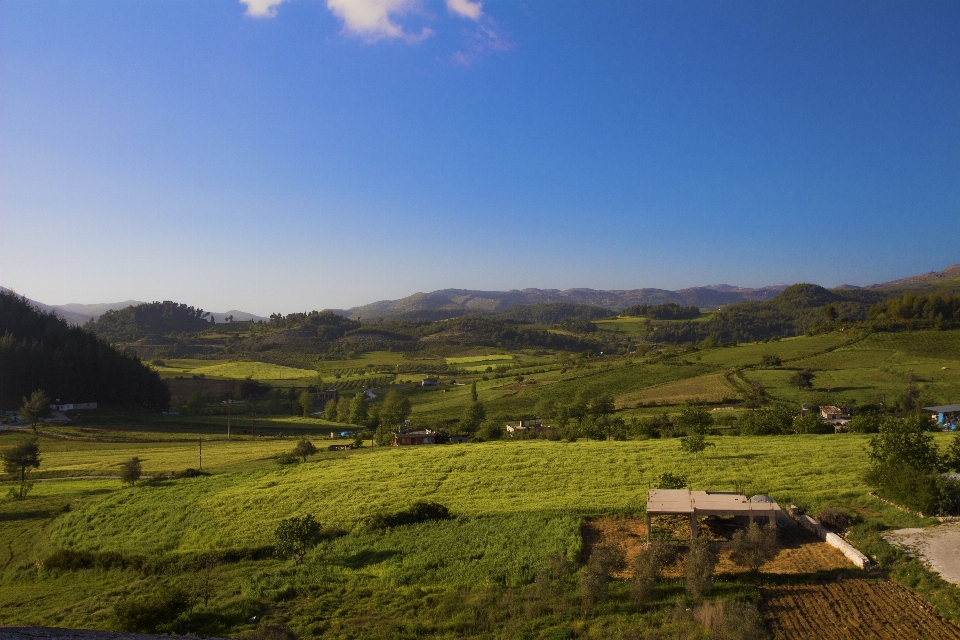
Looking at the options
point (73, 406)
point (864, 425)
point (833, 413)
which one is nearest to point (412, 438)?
point (864, 425)

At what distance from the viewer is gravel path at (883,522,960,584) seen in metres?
15.2

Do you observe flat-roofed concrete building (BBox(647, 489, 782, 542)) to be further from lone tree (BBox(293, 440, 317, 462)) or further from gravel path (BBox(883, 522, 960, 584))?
lone tree (BBox(293, 440, 317, 462))

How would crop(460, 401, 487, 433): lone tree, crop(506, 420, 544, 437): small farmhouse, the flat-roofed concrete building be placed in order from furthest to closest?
crop(460, 401, 487, 433): lone tree
crop(506, 420, 544, 437): small farmhouse
the flat-roofed concrete building

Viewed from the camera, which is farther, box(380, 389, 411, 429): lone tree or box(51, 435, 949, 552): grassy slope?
box(380, 389, 411, 429): lone tree

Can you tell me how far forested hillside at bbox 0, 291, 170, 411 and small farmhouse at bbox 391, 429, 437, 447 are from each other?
62.1 metres

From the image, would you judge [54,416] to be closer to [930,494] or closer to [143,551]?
[143,551]

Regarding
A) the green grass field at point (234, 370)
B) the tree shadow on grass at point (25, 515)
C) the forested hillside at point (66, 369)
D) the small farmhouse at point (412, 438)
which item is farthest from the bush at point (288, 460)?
the green grass field at point (234, 370)

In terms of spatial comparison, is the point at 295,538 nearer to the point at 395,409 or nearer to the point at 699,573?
the point at 699,573

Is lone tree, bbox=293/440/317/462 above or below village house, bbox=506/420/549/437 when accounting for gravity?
above

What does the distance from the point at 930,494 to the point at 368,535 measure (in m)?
21.4

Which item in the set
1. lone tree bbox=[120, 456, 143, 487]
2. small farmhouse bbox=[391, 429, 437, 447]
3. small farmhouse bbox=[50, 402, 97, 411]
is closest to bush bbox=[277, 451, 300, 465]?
lone tree bbox=[120, 456, 143, 487]

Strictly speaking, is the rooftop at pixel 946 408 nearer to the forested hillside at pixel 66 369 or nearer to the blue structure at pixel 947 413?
the blue structure at pixel 947 413

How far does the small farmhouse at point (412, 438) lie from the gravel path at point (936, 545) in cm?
4127

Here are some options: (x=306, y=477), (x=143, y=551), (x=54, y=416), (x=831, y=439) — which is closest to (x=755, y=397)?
(x=831, y=439)
